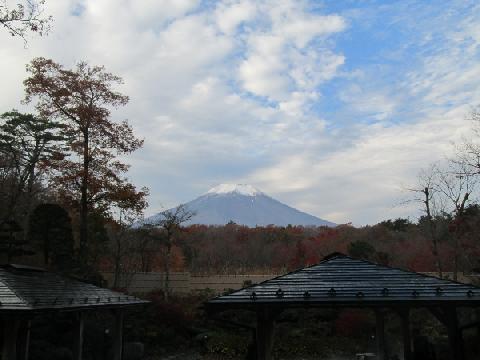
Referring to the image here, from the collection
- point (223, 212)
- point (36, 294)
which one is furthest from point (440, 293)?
point (223, 212)

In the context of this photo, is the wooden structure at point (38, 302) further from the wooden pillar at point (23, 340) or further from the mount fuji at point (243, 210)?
the mount fuji at point (243, 210)

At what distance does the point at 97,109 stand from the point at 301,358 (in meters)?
12.0

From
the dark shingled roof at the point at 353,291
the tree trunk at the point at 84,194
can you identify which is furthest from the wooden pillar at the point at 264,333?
the tree trunk at the point at 84,194

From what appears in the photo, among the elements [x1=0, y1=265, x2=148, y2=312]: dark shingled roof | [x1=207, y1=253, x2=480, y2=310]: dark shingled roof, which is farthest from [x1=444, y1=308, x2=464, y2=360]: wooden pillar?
[x1=0, y1=265, x2=148, y2=312]: dark shingled roof

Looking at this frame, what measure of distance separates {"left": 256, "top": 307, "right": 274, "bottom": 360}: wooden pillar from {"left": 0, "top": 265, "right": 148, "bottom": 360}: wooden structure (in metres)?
3.32

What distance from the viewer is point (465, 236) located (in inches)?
758

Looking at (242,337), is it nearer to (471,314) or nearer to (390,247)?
(471,314)

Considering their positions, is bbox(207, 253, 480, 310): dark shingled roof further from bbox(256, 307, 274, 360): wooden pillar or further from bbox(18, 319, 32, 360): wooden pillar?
bbox(18, 319, 32, 360): wooden pillar

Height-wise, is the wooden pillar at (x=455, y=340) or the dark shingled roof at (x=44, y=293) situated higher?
the dark shingled roof at (x=44, y=293)

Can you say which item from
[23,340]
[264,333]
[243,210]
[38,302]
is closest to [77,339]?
[23,340]

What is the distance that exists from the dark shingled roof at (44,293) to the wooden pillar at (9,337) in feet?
1.19

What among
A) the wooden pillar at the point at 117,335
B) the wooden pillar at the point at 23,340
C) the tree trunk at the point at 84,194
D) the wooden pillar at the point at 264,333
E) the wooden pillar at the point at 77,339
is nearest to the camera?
the wooden pillar at the point at 264,333

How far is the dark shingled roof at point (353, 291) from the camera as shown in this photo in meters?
7.07

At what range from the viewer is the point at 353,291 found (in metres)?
7.31
